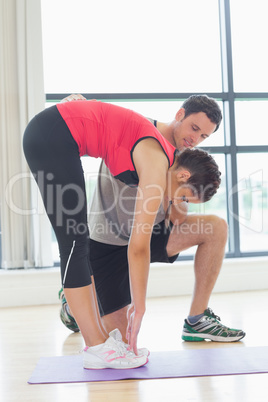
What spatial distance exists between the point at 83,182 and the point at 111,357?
623 millimetres

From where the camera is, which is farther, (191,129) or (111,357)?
(191,129)

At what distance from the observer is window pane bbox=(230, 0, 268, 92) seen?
12.7 ft

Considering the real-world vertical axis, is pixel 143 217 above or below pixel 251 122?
below

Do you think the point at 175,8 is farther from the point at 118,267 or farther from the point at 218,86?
the point at 118,267

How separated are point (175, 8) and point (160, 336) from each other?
2754 millimetres

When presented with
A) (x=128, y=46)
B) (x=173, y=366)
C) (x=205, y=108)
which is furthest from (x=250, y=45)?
(x=173, y=366)

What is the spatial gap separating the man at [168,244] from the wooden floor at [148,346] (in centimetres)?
12

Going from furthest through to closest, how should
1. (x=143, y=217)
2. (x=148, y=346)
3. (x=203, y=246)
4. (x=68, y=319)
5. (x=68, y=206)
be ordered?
1. (x=68, y=319)
2. (x=203, y=246)
3. (x=148, y=346)
4. (x=68, y=206)
5. (x=143, y=217)

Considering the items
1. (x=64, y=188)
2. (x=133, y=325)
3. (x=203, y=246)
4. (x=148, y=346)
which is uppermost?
(x=64, y=188)

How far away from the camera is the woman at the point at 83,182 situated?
1.53 m

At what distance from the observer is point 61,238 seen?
1.62 m

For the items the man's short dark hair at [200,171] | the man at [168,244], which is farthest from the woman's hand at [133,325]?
the man's short dark hair at [200,171]

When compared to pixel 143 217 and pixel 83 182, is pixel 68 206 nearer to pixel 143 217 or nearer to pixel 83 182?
pixel 83 182

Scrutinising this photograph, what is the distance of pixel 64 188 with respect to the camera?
1584 mm
